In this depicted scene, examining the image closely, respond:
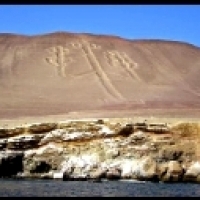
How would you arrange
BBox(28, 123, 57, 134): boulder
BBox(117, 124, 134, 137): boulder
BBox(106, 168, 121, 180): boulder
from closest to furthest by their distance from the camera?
BBox(106, 168, 121, 180): boulder < BBox(117, 124, 134, 137): boulder < BBox(28, 123, 57, 134): boulder

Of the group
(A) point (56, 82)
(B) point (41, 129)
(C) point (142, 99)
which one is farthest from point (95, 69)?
(B) point (41, 129)

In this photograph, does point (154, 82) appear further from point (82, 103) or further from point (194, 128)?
point (194, 128)

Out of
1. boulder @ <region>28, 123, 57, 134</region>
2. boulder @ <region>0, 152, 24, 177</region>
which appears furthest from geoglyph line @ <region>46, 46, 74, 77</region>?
boulder @ <region>0, 152, 24, 177</region>

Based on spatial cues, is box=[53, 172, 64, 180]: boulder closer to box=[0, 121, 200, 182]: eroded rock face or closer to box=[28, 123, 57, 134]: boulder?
box=[0, 121, 200, 182]: eroded rock face

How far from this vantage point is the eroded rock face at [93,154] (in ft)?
99.2

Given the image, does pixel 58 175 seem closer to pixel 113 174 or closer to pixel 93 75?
pixel 113 174

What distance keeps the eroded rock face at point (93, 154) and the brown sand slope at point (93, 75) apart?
30.2 m

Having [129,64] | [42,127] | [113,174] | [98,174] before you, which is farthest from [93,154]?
[129,64]

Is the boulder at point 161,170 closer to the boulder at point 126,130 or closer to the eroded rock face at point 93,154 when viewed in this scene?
the eroded rock face at point 93,154

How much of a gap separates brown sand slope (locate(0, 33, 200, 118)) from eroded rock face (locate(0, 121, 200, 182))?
99.1 feet

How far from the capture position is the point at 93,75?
8069 cm

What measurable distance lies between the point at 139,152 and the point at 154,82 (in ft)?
164

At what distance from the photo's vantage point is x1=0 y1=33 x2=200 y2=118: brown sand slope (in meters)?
70.6

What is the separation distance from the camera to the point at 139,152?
3148 cm
